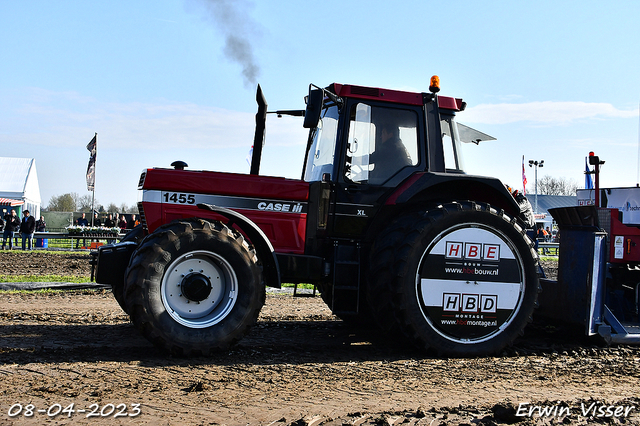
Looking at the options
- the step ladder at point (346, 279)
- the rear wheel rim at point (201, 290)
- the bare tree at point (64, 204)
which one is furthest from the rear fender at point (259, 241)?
the bare tree at point (64, 204)

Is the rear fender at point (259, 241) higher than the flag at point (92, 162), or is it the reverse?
the flag at point (92, 162)

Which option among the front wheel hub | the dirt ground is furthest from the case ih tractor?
the dirt ground

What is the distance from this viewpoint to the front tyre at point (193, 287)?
477 centimetres

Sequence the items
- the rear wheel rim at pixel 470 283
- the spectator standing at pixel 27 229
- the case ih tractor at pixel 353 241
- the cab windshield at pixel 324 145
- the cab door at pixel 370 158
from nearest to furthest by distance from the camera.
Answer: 1. the case ih tractor at pixel 353 241
2. the rear wheel rim at pixel 470 283
3. the cab door at pixel 370 158
4. the cab windshield at pixel 324 145
5. the spectator standing at pixel 27 229

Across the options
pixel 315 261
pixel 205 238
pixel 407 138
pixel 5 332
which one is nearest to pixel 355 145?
pixel 407 138

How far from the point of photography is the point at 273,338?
20.0 feet

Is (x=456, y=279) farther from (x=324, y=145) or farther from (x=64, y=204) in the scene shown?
(x=64, y=204)

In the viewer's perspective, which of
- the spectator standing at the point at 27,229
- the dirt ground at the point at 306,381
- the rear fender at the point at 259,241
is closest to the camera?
the dirt ground at the point at 306,381

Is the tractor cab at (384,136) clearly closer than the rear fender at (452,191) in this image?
No

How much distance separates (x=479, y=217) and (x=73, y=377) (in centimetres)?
380

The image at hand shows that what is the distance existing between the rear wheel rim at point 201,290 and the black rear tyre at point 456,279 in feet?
4.49

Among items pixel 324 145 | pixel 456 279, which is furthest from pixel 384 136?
pixel 456 279

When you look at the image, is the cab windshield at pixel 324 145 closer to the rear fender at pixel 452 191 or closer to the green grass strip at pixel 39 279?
the rear fender at pixel 452 191

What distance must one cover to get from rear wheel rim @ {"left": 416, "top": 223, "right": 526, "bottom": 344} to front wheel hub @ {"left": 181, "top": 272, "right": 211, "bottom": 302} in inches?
77.3
